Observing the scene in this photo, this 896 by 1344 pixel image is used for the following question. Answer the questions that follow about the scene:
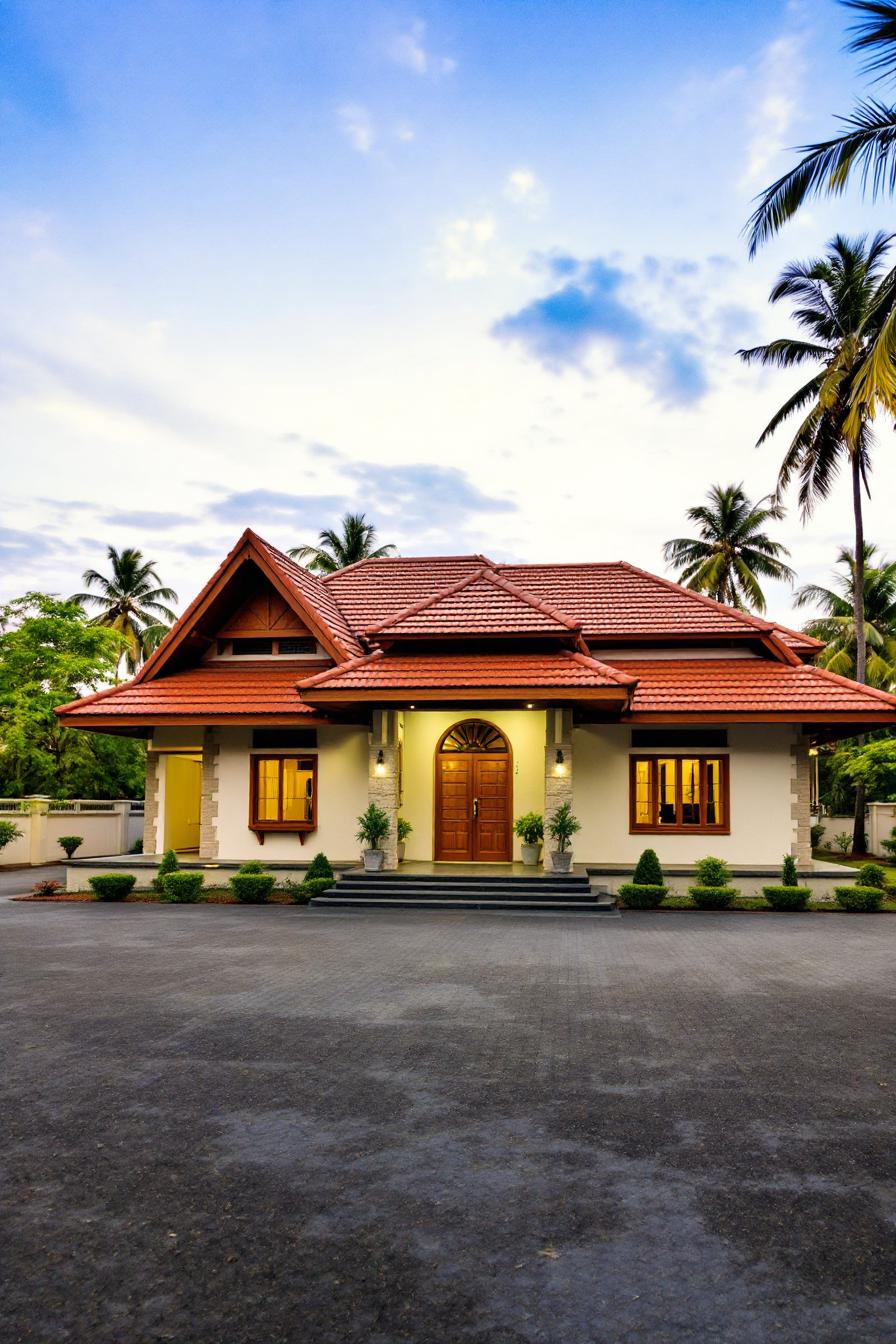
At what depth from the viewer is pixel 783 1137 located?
469 centimetres

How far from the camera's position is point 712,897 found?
14852mm

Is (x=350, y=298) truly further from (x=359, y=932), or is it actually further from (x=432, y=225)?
(x=359, y=932)

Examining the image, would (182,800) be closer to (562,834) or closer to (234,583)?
(234,583)

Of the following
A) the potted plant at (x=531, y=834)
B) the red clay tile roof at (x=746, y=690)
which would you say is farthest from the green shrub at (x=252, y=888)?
the red clay tile roof at (x=746, y=690)

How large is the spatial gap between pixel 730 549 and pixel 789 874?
74.8 ft

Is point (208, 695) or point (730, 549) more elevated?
point (730, 549)

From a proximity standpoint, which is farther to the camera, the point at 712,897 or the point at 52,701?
the point at 52,701

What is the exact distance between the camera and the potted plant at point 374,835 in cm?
1580

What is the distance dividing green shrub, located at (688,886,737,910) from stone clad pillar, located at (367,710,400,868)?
5421 mm

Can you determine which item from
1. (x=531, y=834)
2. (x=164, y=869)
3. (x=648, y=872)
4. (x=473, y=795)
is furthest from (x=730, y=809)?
(x=164, y=869)

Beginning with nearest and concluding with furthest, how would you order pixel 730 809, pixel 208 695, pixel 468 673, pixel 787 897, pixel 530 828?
pixel 787 897 < pixel 468 673 < pixel 530 828 < pixel 730 809 < pixel 208 695

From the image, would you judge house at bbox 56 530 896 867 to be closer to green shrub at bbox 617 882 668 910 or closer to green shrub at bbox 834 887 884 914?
green shrub at bbox 617 882 668 910

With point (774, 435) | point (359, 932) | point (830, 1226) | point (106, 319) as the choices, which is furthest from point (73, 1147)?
point (774, 435)

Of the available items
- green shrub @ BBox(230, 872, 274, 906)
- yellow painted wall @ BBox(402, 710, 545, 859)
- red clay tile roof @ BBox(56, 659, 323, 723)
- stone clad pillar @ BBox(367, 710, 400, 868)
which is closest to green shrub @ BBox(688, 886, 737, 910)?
yellow painted wall @ BBox(402, 710, 545, 859)
